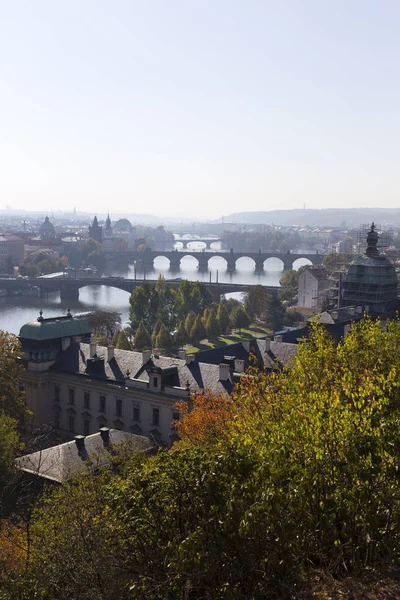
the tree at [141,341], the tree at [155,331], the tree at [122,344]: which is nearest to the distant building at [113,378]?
the tree at [122,344]

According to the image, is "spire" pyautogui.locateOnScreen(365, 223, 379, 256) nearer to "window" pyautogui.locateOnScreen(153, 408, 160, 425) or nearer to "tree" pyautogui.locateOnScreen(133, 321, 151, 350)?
"tree" pyautogui.locateOnScreen(133, 321, 151, 350)

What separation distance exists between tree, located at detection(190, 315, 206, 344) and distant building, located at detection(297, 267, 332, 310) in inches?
1237

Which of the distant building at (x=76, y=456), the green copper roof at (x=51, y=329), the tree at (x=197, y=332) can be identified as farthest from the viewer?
the tree at (x=197, y=332)

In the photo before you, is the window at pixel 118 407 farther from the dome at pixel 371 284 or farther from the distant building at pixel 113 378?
the dome at pixel 371 284

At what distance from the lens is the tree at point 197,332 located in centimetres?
9244

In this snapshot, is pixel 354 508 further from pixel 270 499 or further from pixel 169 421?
pixel 169 421

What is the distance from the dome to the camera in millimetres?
81125

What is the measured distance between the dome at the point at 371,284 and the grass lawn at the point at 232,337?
1568 cm

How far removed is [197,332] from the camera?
9294cm

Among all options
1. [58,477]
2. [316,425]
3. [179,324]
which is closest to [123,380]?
[58,477]

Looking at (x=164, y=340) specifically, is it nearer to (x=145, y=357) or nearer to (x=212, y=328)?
(x=212, y=328)

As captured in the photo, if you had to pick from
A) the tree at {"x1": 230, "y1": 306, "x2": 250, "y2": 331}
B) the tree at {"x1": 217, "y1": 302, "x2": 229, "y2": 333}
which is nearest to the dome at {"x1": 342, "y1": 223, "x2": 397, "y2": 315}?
the tree at {"x1": 217, "y1": 302, "x2": 229, "y2": 333}

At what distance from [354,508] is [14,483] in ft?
62.6

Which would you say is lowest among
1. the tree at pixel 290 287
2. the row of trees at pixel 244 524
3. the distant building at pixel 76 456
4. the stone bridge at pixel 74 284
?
the stone bridge at pixel 74 284
